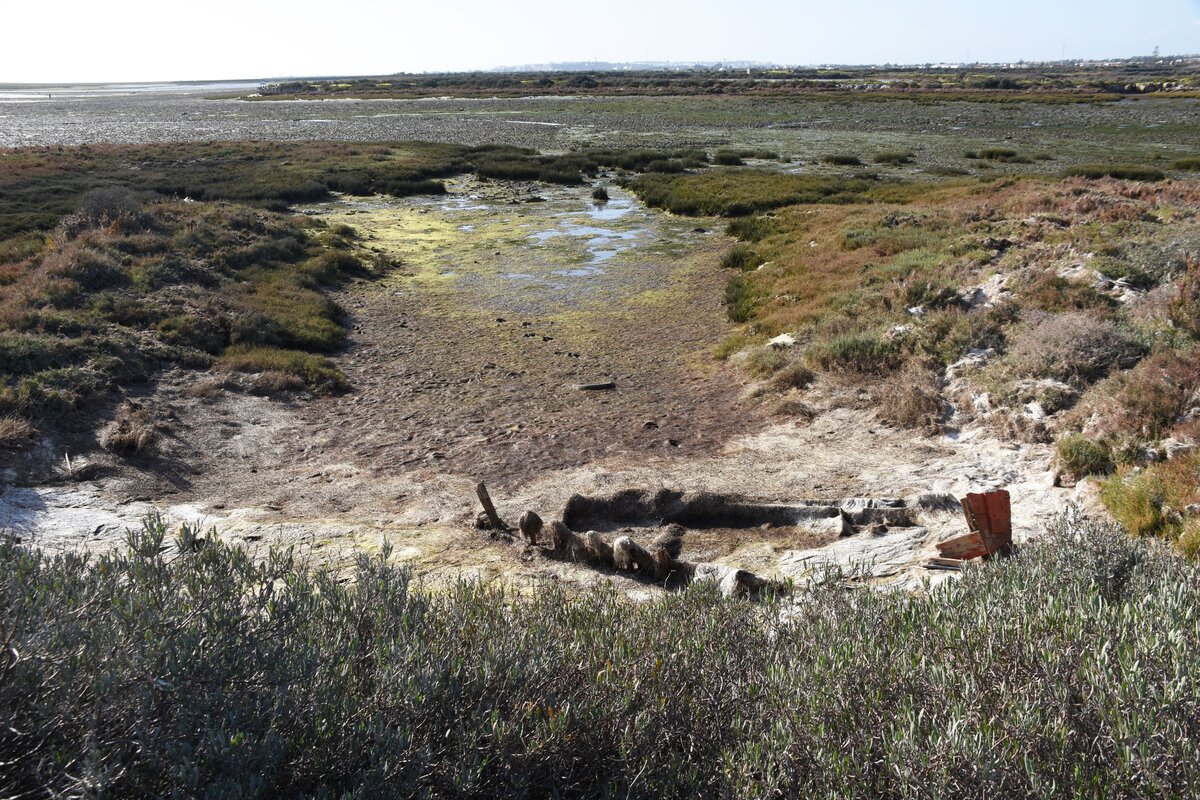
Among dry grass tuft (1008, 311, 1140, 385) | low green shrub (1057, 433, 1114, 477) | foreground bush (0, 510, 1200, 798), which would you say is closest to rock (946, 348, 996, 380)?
dry grass tuft (1008, 311, 1140, 385)

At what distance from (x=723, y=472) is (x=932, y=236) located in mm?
12132

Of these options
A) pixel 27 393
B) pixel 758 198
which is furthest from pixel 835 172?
pixel 27 393

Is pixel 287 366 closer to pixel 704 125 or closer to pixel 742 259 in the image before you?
pixel 742 259

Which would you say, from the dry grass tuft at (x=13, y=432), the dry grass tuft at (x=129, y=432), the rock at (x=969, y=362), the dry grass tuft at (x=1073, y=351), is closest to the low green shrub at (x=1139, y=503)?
the dry grass tuft at (x=1073, y=351)

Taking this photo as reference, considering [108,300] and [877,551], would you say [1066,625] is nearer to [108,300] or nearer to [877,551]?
[877,551]

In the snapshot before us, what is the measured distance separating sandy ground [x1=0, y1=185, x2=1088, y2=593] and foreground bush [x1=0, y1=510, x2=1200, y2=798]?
7.15 ft

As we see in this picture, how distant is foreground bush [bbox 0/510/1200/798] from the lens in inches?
112

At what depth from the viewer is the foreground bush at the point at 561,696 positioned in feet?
9.30

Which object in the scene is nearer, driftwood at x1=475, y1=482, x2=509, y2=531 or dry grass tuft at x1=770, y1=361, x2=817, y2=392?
driftwood at x1=475, y1=482, x2=509, y2=531

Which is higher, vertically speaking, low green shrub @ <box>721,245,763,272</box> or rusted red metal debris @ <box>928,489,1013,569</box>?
low green shrub @ <box>721,245,763,272</box>

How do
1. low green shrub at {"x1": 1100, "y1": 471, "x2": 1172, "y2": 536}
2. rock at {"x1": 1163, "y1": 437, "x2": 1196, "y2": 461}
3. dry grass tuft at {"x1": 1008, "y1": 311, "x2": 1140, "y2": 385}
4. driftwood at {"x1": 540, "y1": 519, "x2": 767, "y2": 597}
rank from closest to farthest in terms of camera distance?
low green shrub at {"x1": 1100, "y1": 471, "x2": 1172, "y2": 536}, driftwood at {"x1": 540, "y1": 519, "x2": 767, "y2": 597}, rock at {"x1": 1163, "y1": 437, "x2": 1196, "y2": 461}, dry grass tuft at {"x1": 1008, "y1": 311, "x2": 1140, "y2": 385}

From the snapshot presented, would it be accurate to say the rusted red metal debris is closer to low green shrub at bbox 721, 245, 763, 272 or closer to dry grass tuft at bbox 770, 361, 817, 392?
dry grass tuft at bbox 770, 361, 817, 392

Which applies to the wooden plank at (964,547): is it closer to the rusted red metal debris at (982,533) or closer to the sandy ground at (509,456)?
the rusted red metal debris at (982,533)

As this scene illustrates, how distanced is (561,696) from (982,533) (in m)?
4.23
